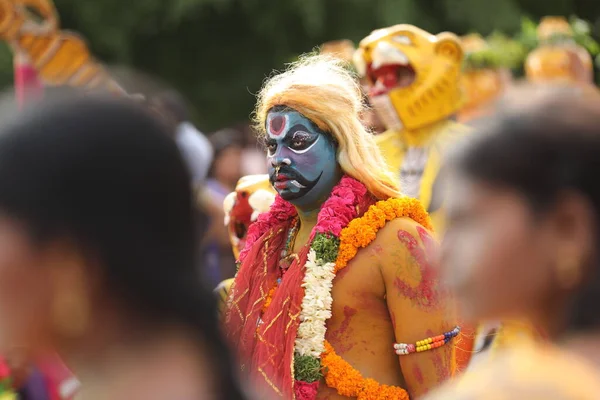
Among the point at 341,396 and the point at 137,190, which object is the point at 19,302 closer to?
the point at 137,190

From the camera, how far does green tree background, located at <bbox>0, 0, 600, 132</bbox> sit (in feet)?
54.5

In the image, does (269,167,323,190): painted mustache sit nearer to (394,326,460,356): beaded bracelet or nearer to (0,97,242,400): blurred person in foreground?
(394,326,460,356): beaded bracelet

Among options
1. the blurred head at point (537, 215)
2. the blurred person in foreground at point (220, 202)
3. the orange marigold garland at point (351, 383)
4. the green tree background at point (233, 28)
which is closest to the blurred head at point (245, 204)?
the orange marigold garland at point (351, 383)

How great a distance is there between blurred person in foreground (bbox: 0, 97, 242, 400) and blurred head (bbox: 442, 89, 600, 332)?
44 cm

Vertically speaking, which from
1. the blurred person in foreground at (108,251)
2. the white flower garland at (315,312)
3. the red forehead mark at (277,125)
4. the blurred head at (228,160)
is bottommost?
the white flower garland at (315,312)

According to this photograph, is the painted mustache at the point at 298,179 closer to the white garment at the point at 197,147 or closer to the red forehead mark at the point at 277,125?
the red forehead mark at the point at 277,125

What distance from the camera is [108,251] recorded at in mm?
1797

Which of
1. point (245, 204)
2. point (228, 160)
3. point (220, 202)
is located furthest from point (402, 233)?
point (228, 160)

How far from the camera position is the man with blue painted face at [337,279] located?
419cm

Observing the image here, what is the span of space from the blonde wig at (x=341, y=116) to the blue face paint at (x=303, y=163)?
3 centimetres

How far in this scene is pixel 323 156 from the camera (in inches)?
176

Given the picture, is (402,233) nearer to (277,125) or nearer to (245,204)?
(277,125)

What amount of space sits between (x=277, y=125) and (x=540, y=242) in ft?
8.86

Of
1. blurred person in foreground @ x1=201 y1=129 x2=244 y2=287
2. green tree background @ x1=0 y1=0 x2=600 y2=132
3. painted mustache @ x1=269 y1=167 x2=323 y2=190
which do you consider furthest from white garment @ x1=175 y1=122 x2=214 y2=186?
green tree background @ x1=0 y1=0 x2=600 y2=132
